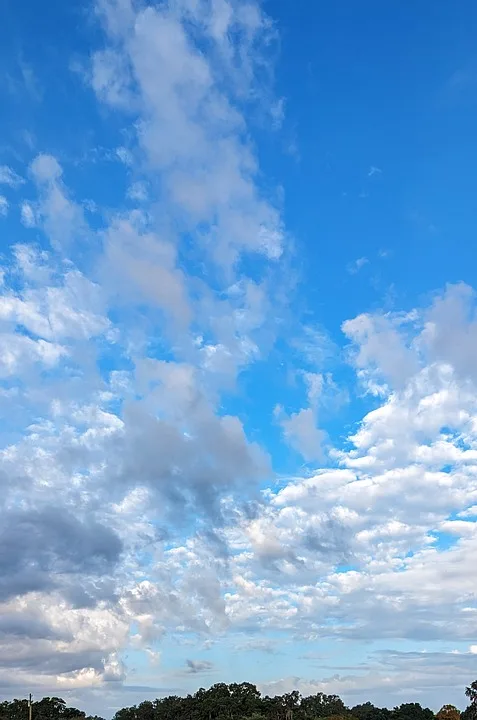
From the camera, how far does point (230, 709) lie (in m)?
139

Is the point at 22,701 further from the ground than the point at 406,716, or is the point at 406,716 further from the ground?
the point at 22,701

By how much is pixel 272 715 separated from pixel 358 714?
3961cm

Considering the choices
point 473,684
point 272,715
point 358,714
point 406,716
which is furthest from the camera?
point 358,714

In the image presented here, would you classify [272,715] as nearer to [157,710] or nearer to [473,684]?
[157,710]

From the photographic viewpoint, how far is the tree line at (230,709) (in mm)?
139875

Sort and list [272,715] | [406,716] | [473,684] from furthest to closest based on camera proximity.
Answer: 1. [406,716]
2. [272,715]
3. [473,684]

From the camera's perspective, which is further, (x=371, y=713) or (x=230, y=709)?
(x=371, y=713)

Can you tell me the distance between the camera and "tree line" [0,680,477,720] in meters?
140

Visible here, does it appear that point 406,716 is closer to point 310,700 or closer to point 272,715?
point 310,700

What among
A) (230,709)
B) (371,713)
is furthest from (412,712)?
(230,709)

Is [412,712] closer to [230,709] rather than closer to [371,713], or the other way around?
[371,713]

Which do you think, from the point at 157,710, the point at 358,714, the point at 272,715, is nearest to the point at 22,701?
the point at 157,710

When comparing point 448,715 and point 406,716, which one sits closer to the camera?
point 448,715

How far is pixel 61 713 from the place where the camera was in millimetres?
149750
